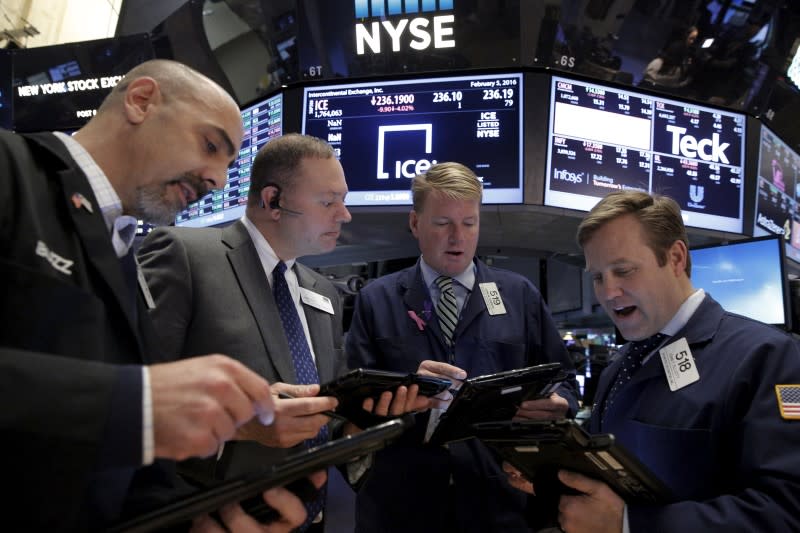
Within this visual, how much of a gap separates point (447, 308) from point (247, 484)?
1.59 meters

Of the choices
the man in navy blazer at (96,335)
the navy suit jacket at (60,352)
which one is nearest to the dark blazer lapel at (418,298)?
the man in navy blazer at (96,335)

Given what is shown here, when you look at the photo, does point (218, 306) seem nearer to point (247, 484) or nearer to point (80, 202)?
point (80, 202)

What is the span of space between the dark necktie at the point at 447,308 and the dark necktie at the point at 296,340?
57 cm

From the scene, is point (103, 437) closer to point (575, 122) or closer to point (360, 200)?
point (360, 200)

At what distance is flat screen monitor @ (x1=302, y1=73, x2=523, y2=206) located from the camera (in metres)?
3.68

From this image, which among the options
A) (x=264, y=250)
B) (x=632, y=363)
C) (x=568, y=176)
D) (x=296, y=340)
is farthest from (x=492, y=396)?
(x=568, y=176)

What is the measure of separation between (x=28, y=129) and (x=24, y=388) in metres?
4.27

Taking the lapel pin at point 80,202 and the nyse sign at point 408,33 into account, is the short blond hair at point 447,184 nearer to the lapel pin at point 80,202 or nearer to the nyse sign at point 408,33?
the lapel pin at point 80,202

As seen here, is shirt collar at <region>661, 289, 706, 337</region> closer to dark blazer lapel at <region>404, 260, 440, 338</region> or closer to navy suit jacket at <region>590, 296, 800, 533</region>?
navy suit jacket at <region>590, 296, 800, 533</region>

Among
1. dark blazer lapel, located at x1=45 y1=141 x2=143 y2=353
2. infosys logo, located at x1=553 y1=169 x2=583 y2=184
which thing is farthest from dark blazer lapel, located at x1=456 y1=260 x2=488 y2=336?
infosys logo, located at x1=553 y1=169 x2=583 y2=184

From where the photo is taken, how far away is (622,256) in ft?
5.83

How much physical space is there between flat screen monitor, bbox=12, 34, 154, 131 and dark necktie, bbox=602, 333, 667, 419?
146 inches

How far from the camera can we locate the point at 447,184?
2412mm

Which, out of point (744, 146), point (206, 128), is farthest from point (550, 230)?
point (206, 128)
